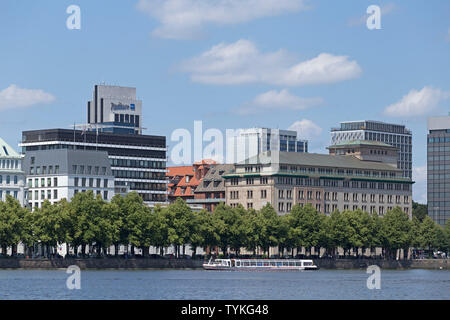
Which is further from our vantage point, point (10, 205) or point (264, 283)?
point (10, 205)

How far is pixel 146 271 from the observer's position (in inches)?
7525

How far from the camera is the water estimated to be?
12291 centimetres

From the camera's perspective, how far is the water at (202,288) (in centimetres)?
12291

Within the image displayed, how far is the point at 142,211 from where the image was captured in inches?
7785

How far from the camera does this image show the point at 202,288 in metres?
137

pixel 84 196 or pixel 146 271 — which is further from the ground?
pixel 84 196
